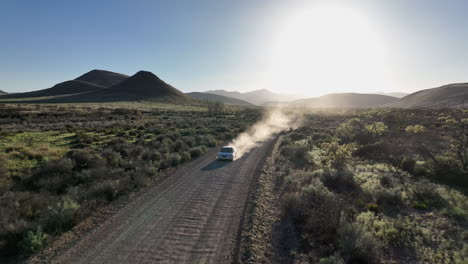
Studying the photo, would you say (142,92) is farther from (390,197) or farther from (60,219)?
(390,197)

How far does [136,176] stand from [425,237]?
14076 mm

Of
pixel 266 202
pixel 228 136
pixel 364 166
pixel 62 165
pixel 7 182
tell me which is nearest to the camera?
pixel 266 202

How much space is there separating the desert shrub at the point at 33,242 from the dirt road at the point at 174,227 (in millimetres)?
967

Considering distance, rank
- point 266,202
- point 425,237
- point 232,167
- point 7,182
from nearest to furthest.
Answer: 1. point 425,237
2. point 266,202
3. point 7,182
4. point 232,167

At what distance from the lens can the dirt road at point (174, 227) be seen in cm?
675

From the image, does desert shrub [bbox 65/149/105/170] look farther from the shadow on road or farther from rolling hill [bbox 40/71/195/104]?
rolling hill [bbox 40/71/195/104]

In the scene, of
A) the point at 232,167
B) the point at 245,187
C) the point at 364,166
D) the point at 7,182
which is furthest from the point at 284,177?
the point at 7,182

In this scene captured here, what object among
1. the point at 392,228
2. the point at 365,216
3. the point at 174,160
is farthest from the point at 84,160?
the point at 392,228

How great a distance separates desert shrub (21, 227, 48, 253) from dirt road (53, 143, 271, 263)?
0.97 metres

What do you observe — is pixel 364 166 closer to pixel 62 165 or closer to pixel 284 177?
pixel 284 177

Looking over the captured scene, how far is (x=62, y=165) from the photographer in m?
13.7

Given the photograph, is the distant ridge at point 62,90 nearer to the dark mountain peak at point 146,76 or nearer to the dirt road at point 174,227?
the dark mountain peak at point 146,76

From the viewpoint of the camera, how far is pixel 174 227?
8.34m

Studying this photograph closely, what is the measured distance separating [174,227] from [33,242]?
4.45 metres
